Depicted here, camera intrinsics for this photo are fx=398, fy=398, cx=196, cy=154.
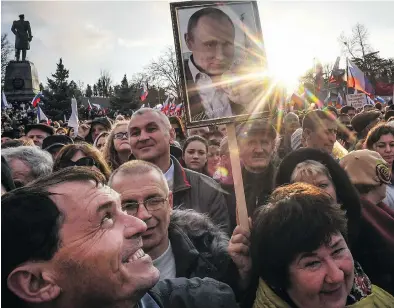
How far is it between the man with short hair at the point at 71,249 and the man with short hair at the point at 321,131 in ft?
10.1

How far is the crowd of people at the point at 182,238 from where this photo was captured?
55.2 inches

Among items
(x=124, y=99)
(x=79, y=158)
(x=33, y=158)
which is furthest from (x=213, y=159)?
(x=124, y=99)

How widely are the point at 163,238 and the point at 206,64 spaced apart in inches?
38.1

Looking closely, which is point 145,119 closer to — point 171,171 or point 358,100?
point 171,171

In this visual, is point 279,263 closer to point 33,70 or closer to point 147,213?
point 147,213

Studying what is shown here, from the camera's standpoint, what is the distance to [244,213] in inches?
79.9

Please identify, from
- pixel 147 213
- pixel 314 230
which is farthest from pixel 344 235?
pixel 147 213

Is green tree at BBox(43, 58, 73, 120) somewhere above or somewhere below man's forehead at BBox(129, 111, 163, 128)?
above

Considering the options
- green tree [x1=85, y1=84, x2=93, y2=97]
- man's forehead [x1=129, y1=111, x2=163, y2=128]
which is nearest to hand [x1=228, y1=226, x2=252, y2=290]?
man's forehead [x1=129, y1=111, x2=163, y2=128]

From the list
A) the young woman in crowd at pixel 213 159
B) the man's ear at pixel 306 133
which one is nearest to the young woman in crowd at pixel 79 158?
the young woman in crowd at pixel 213 159

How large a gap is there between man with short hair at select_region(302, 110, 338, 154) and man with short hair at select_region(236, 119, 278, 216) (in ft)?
2.51

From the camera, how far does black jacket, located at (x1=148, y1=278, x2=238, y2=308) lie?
167cm

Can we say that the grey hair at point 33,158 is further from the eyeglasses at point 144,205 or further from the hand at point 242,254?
the hand at point 242,254

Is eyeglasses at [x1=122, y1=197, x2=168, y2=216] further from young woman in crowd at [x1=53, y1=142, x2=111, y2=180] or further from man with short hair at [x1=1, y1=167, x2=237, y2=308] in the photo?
young woman in crowd at [x1=53, y1=142, x2=111, y2=180]
